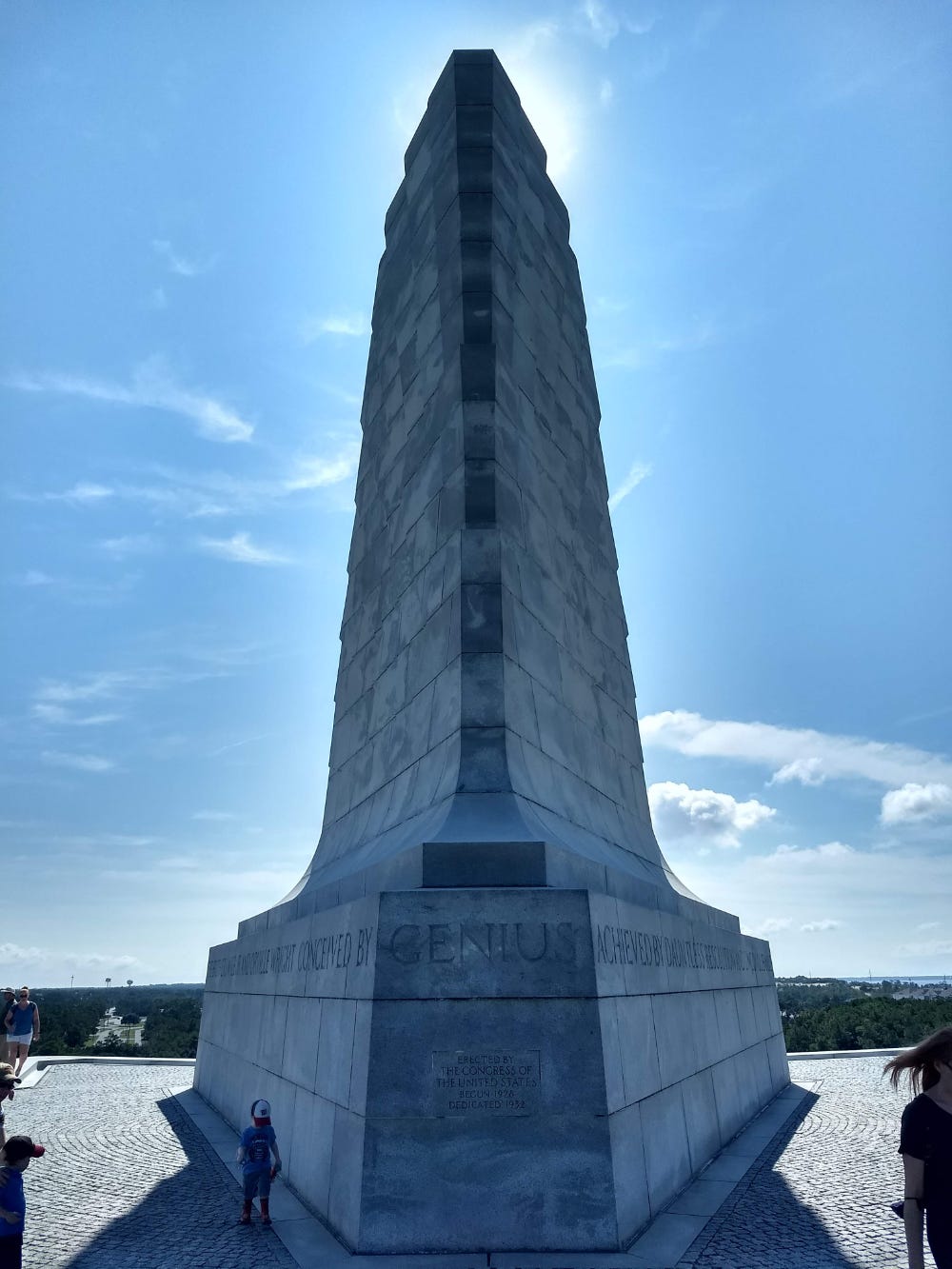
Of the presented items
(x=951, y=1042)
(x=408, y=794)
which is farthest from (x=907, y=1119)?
(x=408, y=794)

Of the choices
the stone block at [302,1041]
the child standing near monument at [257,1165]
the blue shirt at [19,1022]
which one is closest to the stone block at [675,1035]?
the stone block at [302,1041]

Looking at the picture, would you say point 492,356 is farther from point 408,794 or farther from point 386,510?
point 408,794

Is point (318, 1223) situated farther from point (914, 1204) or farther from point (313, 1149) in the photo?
point (914, 1204)

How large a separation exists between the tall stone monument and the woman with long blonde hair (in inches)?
143

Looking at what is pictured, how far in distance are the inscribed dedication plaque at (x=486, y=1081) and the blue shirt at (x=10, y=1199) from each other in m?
3.34

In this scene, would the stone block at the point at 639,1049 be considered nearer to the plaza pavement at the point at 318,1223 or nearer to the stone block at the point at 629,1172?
the stone block at the point at 629,1172

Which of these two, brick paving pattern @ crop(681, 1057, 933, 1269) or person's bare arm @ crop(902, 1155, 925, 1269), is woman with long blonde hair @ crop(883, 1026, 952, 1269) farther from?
brick paving pattern @ crop(681, 1057, 933, 1269)

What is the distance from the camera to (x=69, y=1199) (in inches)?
382

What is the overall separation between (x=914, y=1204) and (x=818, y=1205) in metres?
5.84

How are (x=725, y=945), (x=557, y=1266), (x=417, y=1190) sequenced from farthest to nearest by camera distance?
(x=725, y=945)
(x=417, y=1190)
(x=557, y=1266)

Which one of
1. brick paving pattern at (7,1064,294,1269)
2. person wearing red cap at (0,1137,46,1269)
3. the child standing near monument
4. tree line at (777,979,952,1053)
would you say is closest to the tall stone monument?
the child standing near monument

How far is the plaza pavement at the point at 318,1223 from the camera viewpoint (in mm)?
7336

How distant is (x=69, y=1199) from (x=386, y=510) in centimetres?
1139

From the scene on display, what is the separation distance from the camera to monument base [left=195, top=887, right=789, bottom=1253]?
289 inches
